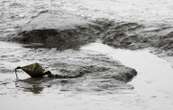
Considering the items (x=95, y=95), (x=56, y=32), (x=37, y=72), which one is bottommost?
(x=95, y=95)

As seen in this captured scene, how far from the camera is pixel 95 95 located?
4871 mm

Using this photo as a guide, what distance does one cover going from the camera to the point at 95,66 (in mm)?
5766

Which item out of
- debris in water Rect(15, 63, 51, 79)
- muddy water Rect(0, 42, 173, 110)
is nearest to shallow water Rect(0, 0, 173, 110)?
muddy water Rect(0, 42, 173, 110)

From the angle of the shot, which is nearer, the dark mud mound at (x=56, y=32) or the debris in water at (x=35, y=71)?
the debris in water at (x=35, y=71)

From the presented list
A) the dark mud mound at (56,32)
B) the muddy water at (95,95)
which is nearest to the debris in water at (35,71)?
the muddy water at (95,95)

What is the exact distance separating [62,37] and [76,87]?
2.57 m

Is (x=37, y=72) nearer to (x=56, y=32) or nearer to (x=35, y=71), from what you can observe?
(x=35, y=71)

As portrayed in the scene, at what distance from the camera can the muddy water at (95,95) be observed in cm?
459

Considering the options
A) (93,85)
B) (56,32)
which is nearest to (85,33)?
(56,32)

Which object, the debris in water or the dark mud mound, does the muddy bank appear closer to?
the dark mud mound

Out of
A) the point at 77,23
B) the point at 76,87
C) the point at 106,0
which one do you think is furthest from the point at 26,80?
the point at 106,0

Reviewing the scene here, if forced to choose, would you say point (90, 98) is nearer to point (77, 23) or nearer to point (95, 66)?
point (95, 66)

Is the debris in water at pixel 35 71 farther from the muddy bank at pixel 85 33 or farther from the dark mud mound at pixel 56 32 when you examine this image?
the dark mud mound at pixel 56 32

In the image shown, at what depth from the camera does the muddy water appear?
4.59 meters
